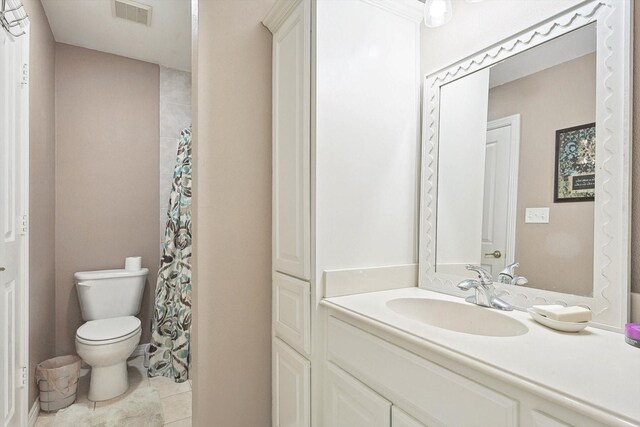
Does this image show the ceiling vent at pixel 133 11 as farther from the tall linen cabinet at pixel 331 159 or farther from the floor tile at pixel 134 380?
the floor tile at pixel 134 380

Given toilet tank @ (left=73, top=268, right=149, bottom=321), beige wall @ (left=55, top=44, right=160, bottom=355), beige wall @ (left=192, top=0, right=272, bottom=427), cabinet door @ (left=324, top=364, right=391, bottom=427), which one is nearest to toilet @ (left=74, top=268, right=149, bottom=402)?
toilet tank @ (left=73, top=268, right=149, bottom=321)

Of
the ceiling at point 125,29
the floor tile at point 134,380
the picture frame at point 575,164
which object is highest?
the ceiling at point 125,29

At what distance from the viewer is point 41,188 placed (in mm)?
2072

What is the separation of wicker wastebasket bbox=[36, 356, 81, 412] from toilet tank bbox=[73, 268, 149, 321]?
Answer: 1.34 feet

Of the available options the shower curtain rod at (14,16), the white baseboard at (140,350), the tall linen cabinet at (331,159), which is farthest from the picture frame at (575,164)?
the white baseboard at (140,350)

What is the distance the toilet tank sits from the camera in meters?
2.35

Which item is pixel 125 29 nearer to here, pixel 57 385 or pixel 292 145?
pixel 292 145

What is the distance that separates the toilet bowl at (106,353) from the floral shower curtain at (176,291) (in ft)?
0.88

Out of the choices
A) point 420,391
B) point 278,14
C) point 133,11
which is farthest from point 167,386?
point 133,11

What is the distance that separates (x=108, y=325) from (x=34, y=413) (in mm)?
561

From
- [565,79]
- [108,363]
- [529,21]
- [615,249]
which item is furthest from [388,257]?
[108,363]

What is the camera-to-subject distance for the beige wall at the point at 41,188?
1.86 meters

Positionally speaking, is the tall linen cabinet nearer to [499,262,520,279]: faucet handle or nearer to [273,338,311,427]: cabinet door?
[273,338,311,427]: cabinet door

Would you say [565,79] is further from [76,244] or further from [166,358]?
[76,244]
